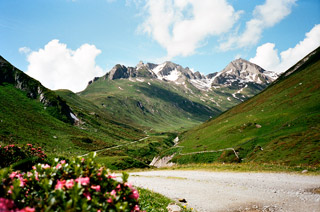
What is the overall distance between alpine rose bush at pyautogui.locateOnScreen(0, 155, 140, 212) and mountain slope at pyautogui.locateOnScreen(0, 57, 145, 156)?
320 feet

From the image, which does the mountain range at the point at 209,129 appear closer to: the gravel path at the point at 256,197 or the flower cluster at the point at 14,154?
the flower cluster at the point at 14,154

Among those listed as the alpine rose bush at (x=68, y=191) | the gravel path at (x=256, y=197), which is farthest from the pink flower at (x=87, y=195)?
the gravel path at (x=256, y=197)

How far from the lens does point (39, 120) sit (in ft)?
415

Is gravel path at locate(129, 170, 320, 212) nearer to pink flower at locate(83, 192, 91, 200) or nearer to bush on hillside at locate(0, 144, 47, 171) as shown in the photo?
pink flower at locate(83, 192, 91, 200)

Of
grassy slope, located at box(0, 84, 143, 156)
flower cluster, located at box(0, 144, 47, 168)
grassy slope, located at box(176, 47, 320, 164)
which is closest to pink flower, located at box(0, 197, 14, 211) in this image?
flower cluster, located at box(0, 144, 47, 168)

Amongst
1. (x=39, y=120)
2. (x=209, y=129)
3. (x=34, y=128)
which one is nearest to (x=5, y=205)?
(x=209, y=129)

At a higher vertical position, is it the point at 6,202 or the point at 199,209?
the point at 6,202

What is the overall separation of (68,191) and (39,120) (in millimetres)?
146829

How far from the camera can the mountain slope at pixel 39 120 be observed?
327 feet

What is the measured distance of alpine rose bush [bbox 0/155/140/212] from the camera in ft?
14.4

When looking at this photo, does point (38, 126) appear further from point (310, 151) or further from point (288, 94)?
point (288, 94)

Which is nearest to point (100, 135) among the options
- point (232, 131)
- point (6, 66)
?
point (6, 66)

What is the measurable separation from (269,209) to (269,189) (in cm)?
637

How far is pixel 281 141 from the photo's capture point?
5231 cm
